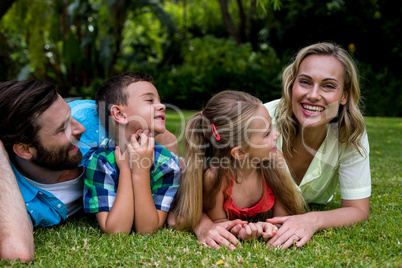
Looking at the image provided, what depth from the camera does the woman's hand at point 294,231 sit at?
8.14 feet

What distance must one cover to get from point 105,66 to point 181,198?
10773 millimetres

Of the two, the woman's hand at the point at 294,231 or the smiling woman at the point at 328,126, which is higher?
the smiling woman at the point at 328,126

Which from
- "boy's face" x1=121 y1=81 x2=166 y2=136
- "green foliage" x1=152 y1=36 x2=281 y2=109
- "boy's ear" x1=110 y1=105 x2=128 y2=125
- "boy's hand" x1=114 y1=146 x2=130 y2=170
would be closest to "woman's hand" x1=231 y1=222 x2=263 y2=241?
"boy's hand" x1=114 y1=146 x2=130 y2=170

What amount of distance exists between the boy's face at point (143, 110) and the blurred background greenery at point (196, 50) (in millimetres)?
7932

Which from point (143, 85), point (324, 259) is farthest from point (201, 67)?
point (324, 259)

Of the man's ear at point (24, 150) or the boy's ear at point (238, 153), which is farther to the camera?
the boy's ear at point (238, 153)

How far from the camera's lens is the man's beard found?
2.69m

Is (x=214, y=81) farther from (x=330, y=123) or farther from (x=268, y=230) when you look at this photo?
(x=268, y=230)

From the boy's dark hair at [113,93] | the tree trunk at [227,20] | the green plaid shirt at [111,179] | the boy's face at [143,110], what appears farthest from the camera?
the tree trunk at [227,20]

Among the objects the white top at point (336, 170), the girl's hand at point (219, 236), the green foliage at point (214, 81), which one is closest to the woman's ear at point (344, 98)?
the white top at point (336, 170)

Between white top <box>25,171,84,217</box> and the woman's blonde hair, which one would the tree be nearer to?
the woman's blonde hair

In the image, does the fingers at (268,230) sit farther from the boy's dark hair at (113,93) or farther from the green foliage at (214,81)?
the green foliage at (214,81)

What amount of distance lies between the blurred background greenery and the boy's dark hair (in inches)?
299

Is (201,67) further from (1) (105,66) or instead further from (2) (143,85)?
(2) (143,85)
